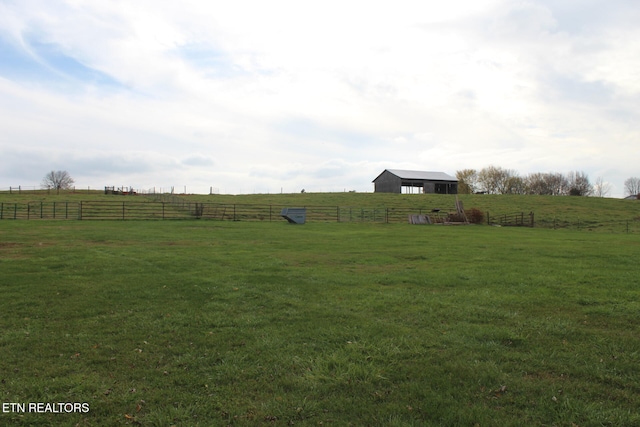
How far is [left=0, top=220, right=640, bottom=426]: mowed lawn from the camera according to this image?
4.25 m

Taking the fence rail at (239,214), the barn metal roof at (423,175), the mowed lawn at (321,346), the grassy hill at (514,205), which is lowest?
the mowed lawn at (321,346)

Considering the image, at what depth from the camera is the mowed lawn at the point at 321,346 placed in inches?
167

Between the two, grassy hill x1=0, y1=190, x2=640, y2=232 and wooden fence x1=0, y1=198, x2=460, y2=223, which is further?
grassy hill x1=0, y1=190, x2=640, y2=232

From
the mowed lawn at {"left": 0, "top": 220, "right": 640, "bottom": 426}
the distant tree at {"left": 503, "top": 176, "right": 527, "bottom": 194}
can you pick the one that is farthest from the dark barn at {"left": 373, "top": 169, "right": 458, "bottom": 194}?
the mowed lawn at {"left": 0, "top": 220, "right": 640, "bottom": 426}

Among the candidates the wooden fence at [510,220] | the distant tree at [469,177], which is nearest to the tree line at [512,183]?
the distant tree at [469,177]

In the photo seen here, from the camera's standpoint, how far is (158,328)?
6.71 metres

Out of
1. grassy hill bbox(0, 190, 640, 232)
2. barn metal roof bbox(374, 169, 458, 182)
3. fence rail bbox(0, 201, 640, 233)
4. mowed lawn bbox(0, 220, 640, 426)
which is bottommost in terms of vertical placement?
mowed lawn bbox(0, 220, 640, 426)

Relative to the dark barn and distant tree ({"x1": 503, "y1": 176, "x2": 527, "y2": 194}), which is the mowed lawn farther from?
distant tree ({"x1": 503, "y1": 176, "x2": 527, "y2": 194})

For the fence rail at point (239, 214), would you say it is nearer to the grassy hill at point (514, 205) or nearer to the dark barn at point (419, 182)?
the grassy hill at point (514, 205)

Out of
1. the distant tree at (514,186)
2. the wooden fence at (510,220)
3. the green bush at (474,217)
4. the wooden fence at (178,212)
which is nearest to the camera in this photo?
the wooden fence at (178,212)

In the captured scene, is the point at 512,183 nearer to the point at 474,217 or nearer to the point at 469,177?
the point at 469,177

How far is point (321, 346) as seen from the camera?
5.93 meters

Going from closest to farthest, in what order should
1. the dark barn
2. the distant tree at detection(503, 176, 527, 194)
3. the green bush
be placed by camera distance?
the green bush, the dark barn, the distant tree at detection(503, 176, 527, 194)

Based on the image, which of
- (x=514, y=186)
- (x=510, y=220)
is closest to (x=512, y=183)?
(x=514, y=186)
